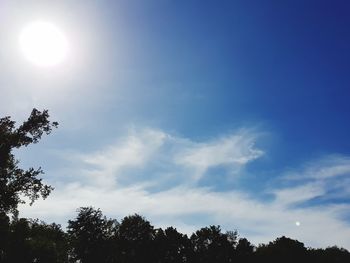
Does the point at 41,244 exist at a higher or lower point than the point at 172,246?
lower

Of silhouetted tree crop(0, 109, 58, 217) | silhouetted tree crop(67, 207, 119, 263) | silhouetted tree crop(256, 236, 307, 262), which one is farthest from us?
silhouetted tree crop(256, 236, 307, 262)

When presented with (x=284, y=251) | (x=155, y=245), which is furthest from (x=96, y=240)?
(x=284, y=251)

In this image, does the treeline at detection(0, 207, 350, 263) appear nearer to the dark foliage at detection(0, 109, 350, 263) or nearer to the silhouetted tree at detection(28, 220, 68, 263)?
the dark foliage at detection(0, 109, 350, 263)

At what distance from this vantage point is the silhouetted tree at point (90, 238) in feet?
318

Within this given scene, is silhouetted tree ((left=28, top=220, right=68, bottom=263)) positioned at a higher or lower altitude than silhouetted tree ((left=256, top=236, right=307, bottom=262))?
lower

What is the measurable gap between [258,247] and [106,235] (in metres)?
64.6

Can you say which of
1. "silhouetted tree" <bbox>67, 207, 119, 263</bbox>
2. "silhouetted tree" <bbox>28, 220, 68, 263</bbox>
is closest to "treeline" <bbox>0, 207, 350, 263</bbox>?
"silhouetted tree" <bbox>67, 207, 119, 263</bbox>

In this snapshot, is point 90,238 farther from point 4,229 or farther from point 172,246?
point 4,229

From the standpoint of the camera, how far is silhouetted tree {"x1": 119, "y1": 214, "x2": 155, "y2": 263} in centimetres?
Result: 11062

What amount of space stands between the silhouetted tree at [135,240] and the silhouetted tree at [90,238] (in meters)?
8.78

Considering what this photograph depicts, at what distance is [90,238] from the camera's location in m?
98.3

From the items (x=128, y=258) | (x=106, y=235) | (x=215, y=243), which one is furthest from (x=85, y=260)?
(x=215, y=243)

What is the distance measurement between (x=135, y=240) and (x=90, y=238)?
18113 millimetres

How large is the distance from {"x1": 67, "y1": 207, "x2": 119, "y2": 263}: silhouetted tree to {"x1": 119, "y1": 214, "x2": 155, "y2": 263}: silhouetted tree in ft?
28.8
